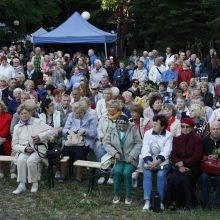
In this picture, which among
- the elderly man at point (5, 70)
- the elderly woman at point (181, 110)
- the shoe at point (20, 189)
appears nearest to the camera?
the shoe at point (20, 189)

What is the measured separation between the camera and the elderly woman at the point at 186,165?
25.5 feet

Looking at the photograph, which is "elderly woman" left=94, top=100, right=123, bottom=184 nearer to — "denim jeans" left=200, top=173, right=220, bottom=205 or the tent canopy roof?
"denim jeans" left=200, top=173, right=220, bottom=205

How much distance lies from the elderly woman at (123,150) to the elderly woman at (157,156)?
0.25 metres

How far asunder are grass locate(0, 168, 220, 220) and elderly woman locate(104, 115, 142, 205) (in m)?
0.29

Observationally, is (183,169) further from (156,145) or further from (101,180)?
(101,180)

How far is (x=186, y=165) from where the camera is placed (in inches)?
310

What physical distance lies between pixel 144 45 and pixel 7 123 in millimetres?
26917

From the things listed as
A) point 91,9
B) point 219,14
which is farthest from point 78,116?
point 91,9

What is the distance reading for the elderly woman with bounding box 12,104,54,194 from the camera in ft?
28.6

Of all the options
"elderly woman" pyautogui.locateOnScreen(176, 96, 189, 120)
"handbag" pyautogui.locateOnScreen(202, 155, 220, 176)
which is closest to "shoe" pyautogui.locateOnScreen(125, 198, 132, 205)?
"handbag" pyautogui.locateOnScreen(202, 155, 220, 176)

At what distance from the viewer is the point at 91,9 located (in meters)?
41.7

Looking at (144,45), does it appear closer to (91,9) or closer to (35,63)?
(91,9)

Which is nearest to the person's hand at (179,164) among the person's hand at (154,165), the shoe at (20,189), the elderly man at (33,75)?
the person's hand at (154,165)

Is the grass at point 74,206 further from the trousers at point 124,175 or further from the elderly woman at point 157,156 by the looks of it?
the elderly woman at point 157,156
